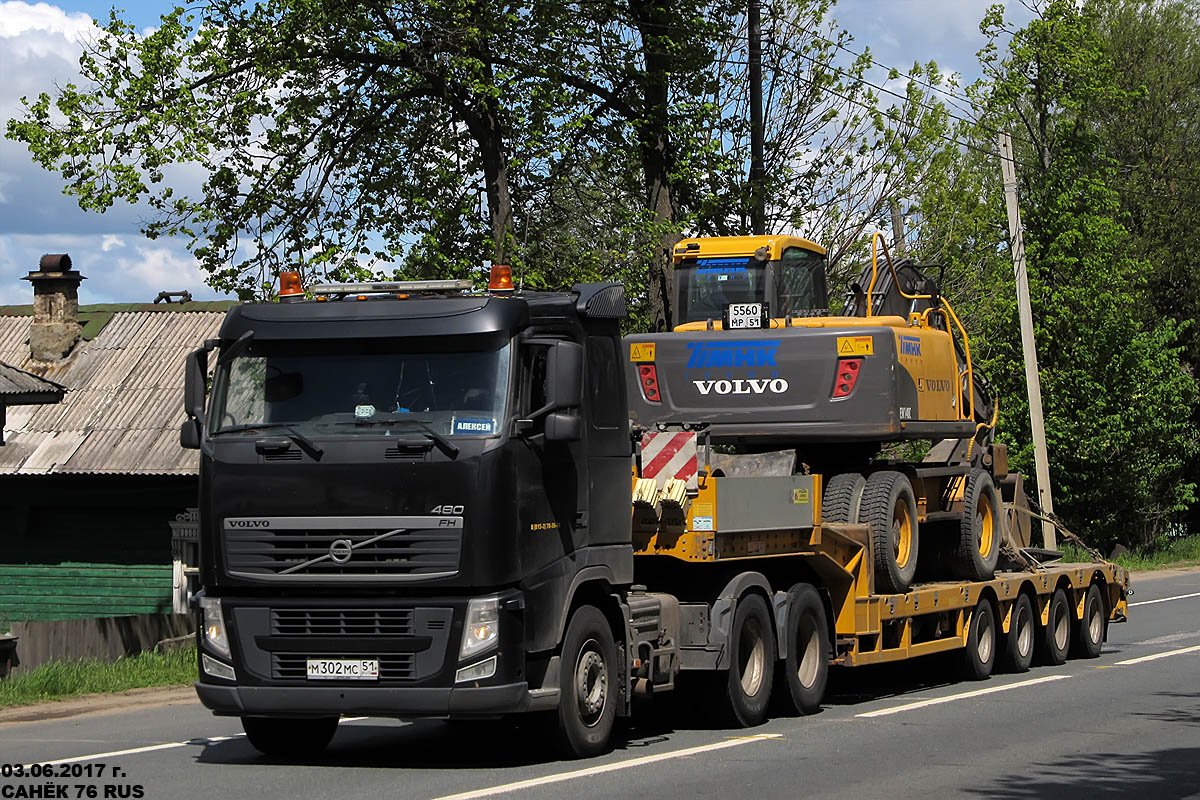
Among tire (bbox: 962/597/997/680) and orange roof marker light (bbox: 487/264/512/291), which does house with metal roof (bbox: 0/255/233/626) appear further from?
orange roof marker light (bbox: 487/264/512/291)

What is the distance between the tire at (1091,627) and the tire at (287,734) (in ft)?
35.4

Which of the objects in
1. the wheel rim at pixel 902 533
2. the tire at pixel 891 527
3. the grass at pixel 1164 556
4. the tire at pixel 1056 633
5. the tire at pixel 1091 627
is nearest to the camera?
the tire at pixel 891 527

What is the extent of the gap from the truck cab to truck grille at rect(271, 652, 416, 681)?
0.04 ft

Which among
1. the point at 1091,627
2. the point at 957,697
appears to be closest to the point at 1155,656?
the point at 1091,627

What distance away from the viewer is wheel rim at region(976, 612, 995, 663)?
16.9 metres

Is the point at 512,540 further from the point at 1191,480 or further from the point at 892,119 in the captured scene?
the point at 1191,480

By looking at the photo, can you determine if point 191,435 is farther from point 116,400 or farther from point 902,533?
point 116,400

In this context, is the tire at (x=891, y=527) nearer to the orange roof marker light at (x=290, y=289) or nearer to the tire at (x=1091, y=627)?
the tire at (x=1091, y=627)

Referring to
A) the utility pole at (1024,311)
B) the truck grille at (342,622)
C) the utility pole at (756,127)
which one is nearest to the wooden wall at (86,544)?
the utility pole at (756,127)

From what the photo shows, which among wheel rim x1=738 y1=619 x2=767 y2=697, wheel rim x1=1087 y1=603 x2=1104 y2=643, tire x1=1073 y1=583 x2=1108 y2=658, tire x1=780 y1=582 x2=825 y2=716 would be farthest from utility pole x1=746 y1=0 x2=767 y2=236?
wheel rim x1=738 y1=619 x2=767 y2=697

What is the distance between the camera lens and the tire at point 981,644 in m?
16.7

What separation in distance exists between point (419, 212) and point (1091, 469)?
73.9 ft

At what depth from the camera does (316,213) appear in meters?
23.3

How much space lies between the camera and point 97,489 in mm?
28609
